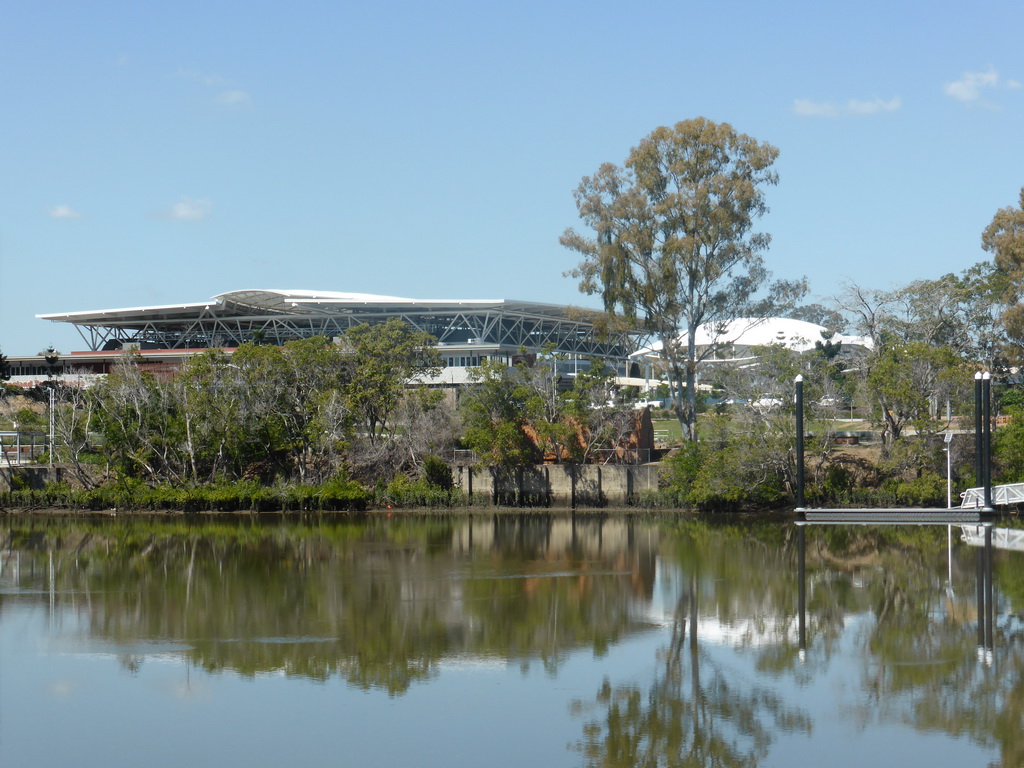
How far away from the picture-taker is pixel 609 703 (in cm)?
1442

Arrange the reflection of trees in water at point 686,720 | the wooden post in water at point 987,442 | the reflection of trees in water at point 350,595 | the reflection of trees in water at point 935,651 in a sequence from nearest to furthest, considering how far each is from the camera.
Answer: the reflection of trees in water at point 686,720 < the reflection of trees in water at point 935,651 < the reflection of trees in water at point 350,595 < the wooden post in water at point 987,442

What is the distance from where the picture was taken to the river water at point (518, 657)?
12.9 meters

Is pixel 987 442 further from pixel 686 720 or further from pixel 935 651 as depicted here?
pixel 686 720

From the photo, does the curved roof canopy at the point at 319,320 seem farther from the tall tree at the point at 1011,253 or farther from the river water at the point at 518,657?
the river water at the point at 518,657

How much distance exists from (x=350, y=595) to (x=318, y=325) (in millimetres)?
54928

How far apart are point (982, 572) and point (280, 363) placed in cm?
2813

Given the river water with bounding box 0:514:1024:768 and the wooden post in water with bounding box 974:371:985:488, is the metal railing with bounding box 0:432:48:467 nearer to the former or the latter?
the river water with bounding box 0:514:1024:768

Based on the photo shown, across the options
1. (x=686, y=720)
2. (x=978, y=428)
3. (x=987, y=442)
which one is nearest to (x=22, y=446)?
(x=978, y=428)

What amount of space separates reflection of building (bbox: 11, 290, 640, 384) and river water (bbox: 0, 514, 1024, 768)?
139ft

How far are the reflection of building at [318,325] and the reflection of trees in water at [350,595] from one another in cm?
3729

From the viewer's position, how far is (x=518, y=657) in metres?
16.9

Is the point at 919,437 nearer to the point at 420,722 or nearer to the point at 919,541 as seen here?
the point at 919,541

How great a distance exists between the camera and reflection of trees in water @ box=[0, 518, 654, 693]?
17.2 metres

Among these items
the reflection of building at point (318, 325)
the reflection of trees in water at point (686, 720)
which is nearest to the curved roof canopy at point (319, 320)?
the reflection of building at point (318, 325)
